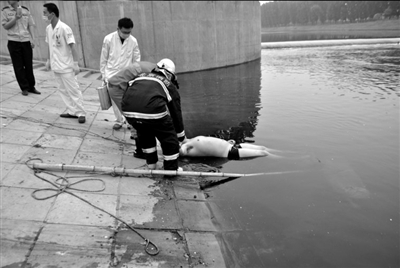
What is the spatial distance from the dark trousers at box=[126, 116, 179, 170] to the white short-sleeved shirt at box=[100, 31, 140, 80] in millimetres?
2230

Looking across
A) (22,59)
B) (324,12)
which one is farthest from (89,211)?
(324,12)

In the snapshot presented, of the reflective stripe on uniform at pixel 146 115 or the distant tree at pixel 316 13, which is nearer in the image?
the reflective stripe on uniform at pixel 146 115

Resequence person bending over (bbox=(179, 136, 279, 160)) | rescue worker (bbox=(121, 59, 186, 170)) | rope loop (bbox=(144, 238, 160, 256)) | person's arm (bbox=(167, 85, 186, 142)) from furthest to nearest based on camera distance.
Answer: person bending over (bbox=(179, 136, 279, 160))
person's arm (bbox=(167, 85, 186, 142))
rescue worker (bbox=(121, 59, 186, 170))
rope loop (bbox=(144, 238, 160, 256))

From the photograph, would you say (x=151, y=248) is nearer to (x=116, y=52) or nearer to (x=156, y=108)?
(x=156, y=108)

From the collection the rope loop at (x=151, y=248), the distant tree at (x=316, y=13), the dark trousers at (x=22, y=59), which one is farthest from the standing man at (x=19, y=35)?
the distant tree at (x=316, y=13)

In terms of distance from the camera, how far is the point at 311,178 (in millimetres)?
5469

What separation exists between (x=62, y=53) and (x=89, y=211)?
362cm

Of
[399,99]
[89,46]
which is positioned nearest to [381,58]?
[399,99]

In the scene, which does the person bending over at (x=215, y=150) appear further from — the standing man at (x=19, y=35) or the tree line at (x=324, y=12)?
the tree line at (x=324, y=12)

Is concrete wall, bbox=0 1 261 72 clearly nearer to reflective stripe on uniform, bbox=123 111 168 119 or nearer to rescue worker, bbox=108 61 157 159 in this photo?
rescue worker, bbox=108 61 157 159

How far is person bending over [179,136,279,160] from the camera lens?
20.9 feet

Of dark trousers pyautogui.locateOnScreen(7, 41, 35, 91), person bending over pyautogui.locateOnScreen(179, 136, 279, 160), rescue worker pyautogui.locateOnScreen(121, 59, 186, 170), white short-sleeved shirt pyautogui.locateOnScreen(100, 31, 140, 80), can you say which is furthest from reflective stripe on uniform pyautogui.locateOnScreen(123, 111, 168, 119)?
dark trousers pyautogui.locateOnScreen(7, 41, 35, 91)

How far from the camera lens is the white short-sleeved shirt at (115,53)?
246 inches

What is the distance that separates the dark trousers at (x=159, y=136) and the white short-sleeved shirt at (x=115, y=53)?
2.23 meters
